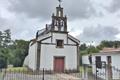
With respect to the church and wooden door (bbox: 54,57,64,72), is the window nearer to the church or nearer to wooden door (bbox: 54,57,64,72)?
the church

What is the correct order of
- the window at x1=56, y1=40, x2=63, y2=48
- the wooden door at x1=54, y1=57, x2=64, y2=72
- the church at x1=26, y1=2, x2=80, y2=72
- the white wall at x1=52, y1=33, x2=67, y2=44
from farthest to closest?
the window at x1=56, y1=40, x2=63, y2=48 < the white wall at x1=52, y1=33, x2=67, y2=44 < the wooden door at x1=54, y1=57, x2=64, y2=72 < the church at x1=26, y1=2, x2=80, y2=72

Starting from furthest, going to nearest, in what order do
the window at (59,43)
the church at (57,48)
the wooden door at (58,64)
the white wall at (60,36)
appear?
the window at (59,43) → the white wall at (60,36) → the wooden door at (58,64) → the church at (57,48)

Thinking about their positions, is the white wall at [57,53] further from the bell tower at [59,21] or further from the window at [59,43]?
the bell tower at [59,21]

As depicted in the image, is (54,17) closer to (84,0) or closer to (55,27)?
(55,27)

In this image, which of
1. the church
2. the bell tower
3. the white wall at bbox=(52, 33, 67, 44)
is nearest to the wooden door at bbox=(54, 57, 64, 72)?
the church

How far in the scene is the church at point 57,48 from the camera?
25303mm

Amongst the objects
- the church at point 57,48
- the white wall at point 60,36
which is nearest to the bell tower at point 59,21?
the church at point 57,48

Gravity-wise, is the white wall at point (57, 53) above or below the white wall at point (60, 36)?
below

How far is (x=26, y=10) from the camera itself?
81.2 feet

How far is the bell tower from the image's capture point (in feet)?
86.5

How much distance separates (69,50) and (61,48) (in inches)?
45.1

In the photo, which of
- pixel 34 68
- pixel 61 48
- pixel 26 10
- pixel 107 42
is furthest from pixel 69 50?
pixel 107 42

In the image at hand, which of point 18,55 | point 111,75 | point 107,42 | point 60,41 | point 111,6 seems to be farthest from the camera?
point 107,42

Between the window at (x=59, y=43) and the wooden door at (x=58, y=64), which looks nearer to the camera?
the wooden door at (x=58, y=64)
